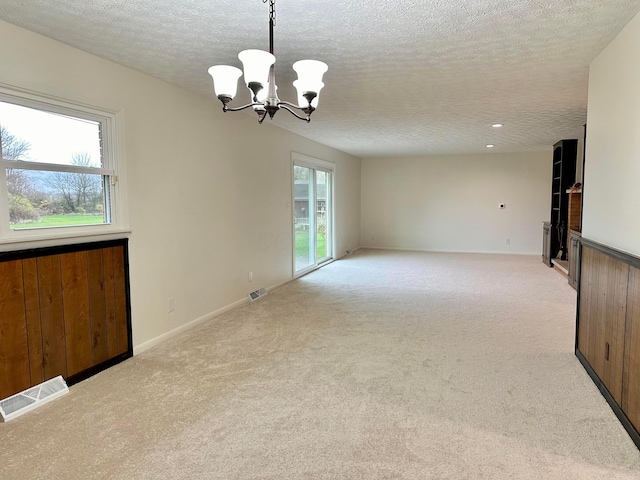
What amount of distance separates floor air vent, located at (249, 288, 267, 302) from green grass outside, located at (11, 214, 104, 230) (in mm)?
2175

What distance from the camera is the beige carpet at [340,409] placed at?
1839 mm

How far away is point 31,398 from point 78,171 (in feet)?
4.84

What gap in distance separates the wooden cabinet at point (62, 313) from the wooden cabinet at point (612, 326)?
3332 mm

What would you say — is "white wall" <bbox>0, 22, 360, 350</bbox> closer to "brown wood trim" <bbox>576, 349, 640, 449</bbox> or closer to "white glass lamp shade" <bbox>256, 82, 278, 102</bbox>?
"white glass lamp shade" <bbox>256, 82, 278, 102</bbox>

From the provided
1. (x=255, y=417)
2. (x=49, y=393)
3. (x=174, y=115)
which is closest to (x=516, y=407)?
(x=255, y=417)

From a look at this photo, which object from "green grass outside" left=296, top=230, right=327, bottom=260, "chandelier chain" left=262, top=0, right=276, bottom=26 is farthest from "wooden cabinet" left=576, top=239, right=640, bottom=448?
"green grass outside" left=296, top=230, right=327, bottom=260

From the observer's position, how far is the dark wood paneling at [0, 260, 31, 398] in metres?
2.27

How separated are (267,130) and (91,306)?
3.13m

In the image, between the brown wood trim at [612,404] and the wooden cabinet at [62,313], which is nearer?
the brown wood trim at [612,404]

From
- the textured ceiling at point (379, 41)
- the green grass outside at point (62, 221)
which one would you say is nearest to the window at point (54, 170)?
the green grass outside at point (62, 221)

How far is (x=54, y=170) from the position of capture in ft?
8.45

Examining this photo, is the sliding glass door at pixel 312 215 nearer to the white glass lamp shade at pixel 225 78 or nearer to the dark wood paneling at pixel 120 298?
the dark wood paneling at pixel 120 298

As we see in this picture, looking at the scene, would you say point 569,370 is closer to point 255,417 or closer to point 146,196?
point 255,417

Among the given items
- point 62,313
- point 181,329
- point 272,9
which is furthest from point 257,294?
point 272,9
